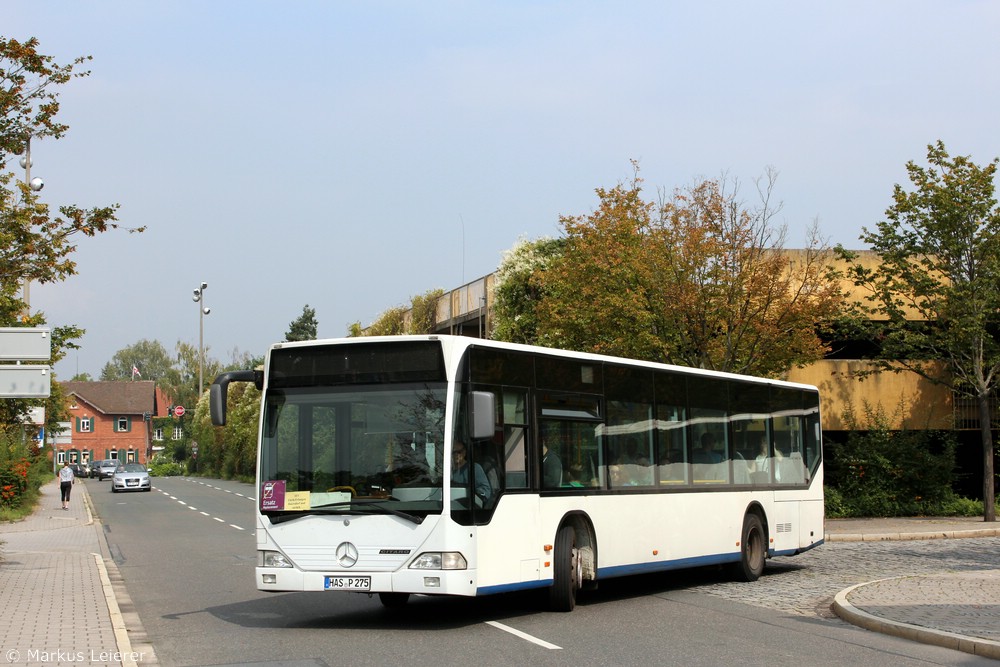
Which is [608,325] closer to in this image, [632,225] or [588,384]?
[632,225]

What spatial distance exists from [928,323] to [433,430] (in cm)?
2186

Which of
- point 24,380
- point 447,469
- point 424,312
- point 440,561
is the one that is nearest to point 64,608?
point 24,380

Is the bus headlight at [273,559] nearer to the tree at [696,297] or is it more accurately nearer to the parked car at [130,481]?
the tree at [696,297]

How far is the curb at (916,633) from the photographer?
9961 millimetres

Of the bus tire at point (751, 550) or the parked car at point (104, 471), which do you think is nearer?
the bus tire at point (751, 550)

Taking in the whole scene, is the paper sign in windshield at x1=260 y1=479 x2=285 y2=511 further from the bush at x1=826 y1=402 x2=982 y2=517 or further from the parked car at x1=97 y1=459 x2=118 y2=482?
the parked car at x1=97 y1=459 x2=118 y2=482

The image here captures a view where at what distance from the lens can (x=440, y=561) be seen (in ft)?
36.6

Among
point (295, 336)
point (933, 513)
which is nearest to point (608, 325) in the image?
point (933, 513)

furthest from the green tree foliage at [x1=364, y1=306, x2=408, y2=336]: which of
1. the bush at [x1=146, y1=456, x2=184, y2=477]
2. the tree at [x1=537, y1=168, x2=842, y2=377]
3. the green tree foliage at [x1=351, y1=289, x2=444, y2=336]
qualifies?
the bush at [x1=146, y1=456, x2=184, y2=477]

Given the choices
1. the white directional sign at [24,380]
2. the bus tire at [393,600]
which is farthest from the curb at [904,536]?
the white directional sign at [24,380]

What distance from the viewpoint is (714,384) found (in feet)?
54.0

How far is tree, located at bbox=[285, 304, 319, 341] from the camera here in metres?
84.6

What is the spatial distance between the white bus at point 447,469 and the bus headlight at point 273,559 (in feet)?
0.05

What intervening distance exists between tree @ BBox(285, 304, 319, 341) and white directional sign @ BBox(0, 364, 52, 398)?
224 ft
